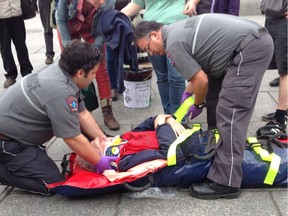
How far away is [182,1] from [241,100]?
1400mm

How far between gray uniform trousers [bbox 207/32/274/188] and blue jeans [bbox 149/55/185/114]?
3.32 feet

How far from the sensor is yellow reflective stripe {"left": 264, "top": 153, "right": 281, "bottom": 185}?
249cm

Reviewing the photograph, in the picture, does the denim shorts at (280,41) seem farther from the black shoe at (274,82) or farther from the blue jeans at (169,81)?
the black shoe at (274,82)

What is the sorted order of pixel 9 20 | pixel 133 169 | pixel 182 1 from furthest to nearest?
pixel 9 20, pixel 182 1, pixel 133 169

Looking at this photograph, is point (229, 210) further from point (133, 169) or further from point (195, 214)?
point (133, 169)

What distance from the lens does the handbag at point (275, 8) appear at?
3.28m

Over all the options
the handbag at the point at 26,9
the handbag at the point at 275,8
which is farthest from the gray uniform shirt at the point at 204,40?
the handbag at the point at 26,9

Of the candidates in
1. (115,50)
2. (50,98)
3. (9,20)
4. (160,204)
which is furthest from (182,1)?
(9,20)

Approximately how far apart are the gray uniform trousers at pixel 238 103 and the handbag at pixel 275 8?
995 mm

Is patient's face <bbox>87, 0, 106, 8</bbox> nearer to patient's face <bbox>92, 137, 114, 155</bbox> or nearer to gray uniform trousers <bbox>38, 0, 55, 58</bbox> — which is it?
patient's face <bbox>92, 137, 114, 155</bbox>

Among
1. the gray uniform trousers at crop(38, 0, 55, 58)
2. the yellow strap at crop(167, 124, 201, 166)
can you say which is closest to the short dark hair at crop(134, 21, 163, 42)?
the yellow strap at crop(167, 124, 201, 166)

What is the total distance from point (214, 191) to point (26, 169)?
4.38ft

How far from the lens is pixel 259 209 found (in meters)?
2.39

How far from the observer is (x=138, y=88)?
4.29 meters
